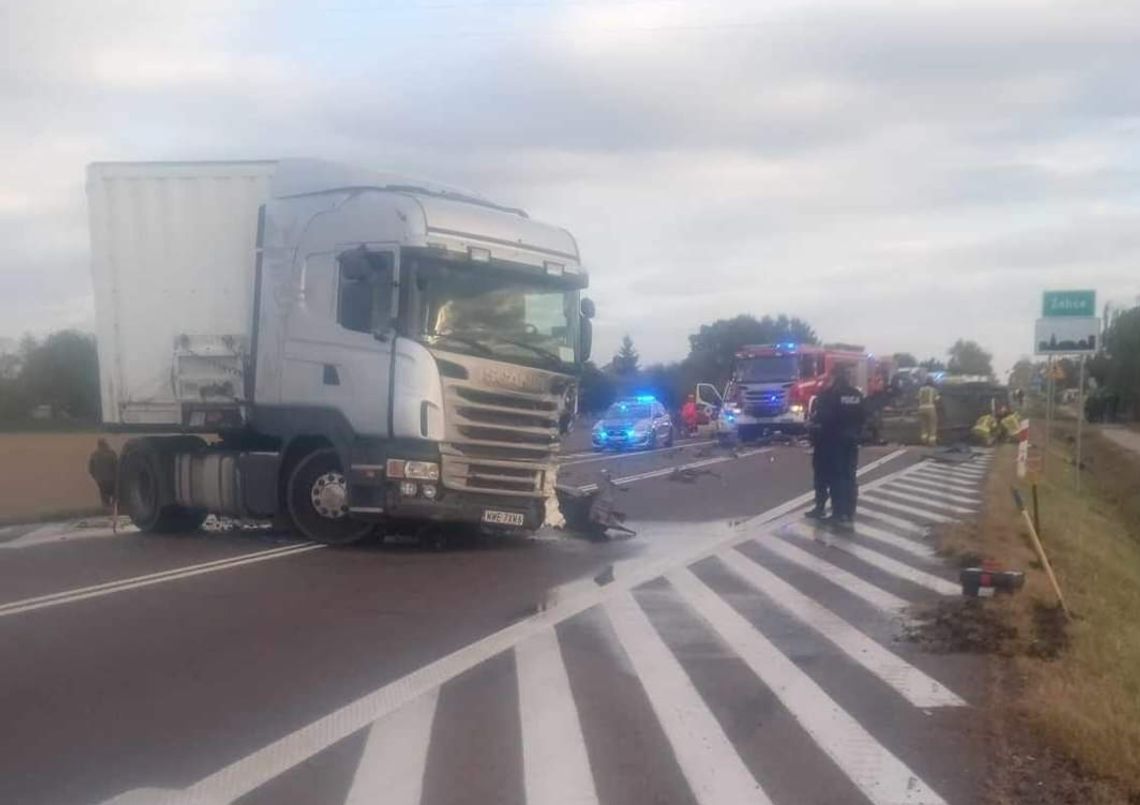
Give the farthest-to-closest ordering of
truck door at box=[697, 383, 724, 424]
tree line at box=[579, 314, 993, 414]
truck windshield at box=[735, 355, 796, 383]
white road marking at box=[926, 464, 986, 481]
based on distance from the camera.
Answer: tree line at box=[579, 314, 993, 414], truck door at box=[697, 383, 724, 424], truck windshield at box=[735, 355, 796, 383], white road marking at box=[926, 464, 986, 481]

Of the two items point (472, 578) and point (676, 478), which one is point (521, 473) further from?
point (676, 478)

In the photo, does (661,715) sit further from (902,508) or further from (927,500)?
(927,500)

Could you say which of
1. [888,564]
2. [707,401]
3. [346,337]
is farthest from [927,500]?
[707,401]

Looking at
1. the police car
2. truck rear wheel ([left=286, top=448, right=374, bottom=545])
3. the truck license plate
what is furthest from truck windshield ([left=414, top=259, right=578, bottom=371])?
the police car

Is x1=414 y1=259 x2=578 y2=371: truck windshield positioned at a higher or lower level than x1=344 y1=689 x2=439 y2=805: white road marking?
higher

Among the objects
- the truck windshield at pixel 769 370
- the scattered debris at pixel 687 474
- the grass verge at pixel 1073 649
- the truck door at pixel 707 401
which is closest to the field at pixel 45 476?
the scattered debris at pixel 687 474

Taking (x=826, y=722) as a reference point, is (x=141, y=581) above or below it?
below

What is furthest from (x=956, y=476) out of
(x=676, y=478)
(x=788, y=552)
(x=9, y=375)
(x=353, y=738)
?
(x=9, y=375)

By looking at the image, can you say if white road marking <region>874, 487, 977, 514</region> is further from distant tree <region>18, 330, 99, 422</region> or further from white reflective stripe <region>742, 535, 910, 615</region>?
distant tree <region>18, 330, 99, 422</region>

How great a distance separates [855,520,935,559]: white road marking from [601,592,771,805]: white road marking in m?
5.03

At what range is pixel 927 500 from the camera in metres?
20.6

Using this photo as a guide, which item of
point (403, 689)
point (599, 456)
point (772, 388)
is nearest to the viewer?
point (403, 689)

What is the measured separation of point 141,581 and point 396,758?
7.06 m

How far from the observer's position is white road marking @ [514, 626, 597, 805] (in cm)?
625
